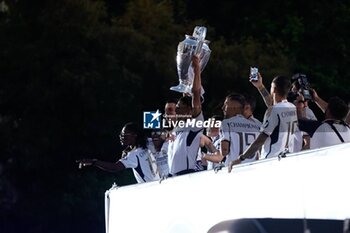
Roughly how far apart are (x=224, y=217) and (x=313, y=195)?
139cm

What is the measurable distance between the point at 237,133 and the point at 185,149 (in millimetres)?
799

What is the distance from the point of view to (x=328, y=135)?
10.0 m

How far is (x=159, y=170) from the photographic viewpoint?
13453mm

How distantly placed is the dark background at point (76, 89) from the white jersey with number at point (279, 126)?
1518cm

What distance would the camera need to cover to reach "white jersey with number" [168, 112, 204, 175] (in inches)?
479

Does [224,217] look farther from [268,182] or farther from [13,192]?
[13,192]

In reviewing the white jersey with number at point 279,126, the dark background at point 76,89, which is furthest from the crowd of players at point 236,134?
the dark background at point 76,89

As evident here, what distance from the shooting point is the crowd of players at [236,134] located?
10.0 m

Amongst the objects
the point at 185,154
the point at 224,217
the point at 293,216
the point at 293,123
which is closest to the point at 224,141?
the point at 185,154

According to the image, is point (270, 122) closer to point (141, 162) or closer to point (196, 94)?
point (196, 94)
